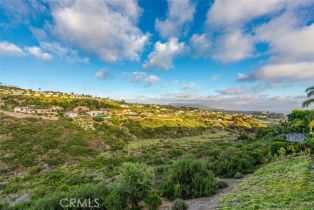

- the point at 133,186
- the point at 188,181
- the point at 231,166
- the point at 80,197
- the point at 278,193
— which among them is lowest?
the point at 80,197

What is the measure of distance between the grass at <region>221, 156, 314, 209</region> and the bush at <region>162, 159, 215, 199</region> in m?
1.89

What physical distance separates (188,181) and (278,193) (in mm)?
5355

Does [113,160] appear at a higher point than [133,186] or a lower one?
lower

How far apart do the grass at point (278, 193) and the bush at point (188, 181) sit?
1.89m

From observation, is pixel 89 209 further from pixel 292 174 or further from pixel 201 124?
pixel 201 124

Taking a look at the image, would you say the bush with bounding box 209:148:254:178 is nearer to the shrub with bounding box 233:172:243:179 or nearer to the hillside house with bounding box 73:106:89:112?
the shrub with bounding box 233:172:243:179

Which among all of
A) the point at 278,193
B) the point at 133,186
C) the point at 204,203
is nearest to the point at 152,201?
the point at 133,186

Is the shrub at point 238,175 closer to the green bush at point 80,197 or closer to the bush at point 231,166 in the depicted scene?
the bush at point 231,166

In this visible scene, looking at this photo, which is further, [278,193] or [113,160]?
[113,160]

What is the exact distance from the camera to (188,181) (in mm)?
15422

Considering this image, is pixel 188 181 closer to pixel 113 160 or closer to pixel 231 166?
pixel 231 166

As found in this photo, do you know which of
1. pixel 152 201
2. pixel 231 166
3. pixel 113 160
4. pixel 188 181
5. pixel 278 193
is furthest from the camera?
pixel 113 160

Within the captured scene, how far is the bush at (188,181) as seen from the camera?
14.6 m

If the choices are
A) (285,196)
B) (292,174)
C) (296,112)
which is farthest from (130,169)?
(296,112)
